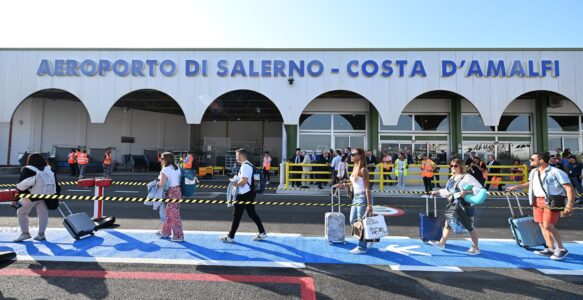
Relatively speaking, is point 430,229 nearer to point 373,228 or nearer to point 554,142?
point 373,228

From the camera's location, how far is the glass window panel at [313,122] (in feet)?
61.3

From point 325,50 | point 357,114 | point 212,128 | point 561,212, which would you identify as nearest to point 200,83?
point 325,50

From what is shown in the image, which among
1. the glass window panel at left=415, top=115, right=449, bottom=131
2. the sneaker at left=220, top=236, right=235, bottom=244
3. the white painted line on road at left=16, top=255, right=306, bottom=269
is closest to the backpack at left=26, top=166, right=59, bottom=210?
the white painted line on road at left=16, top=255, right=306, bottom=269

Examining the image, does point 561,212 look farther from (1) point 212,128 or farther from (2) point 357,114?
(1) point 212,128

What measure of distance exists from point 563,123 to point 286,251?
20123mm

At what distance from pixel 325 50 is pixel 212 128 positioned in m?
19.7

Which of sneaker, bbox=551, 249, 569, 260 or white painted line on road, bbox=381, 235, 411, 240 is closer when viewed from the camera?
sneaker, bbox=551, 249, 569, 260

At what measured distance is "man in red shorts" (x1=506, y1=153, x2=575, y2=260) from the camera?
4820 millimetres

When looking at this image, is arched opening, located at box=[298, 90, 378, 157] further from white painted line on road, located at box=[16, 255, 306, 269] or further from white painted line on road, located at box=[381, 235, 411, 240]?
white painted line on road, located at box=[16, 255, 306, 269]

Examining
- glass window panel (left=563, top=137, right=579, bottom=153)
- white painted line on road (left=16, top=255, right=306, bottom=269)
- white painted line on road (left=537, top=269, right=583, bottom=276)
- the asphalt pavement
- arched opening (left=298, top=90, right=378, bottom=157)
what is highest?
arched opening (left=298, top=90, right=378, bottom=157)

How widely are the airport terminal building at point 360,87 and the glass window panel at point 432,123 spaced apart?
6 centimetres

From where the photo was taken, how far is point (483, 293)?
3.79 metres

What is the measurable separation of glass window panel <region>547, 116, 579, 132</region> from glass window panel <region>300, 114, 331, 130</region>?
12.4m

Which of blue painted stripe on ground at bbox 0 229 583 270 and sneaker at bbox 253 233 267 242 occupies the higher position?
sneaker at bbox 253 233 267 242
